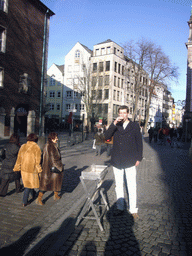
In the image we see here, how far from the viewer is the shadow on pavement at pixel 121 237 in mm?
3346

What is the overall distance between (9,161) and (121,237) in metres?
3.19

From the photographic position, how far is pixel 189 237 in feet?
12.5

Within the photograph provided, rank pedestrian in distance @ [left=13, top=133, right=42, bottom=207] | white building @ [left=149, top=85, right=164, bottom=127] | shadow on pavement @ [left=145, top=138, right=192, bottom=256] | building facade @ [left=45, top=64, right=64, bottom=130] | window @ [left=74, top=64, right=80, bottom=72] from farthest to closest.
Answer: white building @ [left=149, top=85, right=164, bottom=127] < building facade @ [left=45, top=64, right=64, bottom=130] < window @ [left=74, top=64, right=80, bottom=72] < pedestrian in distance @ [left=13, top=133, right=42, bottom=207] < shadow on pavement @ [left=145, top=138, right=192, bottom=256]

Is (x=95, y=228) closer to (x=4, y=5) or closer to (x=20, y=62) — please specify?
(x=20, y=62)

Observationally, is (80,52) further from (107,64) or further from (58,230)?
(58,230)

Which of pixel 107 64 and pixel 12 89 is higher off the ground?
pixel 107 64

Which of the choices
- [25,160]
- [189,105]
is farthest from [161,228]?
[189,105]

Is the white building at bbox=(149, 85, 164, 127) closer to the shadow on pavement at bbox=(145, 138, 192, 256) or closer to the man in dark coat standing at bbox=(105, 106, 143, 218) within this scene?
the shadow on pavement at bbox=(145, 138, 192, 256)

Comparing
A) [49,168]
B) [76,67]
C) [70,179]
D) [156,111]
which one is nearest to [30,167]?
[49,168]

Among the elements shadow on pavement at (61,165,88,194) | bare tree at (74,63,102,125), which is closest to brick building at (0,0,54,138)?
shadow on pavement at (61,165,88,194)

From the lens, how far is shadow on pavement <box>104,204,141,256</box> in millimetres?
Result: 3346

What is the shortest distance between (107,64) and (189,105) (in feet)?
69.9

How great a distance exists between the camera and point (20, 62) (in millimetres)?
23250

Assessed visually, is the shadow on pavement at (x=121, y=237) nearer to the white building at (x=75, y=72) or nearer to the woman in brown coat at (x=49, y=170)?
the woman in brown coat at (x=49, y=170)
